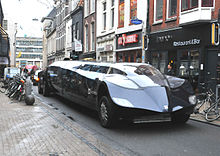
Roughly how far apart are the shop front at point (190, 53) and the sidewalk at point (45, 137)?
26.9 ft

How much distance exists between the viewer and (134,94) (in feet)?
19.7

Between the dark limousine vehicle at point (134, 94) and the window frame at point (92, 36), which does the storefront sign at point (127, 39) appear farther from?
the dark limousine vehicle at point (134, 94)

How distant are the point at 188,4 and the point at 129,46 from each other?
7.13 m

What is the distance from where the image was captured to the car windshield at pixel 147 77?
6.34m

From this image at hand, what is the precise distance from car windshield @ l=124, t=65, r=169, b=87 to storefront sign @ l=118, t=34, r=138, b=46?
12.7 m

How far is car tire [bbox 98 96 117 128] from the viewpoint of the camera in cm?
614

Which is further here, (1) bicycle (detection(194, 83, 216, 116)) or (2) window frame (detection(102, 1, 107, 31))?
(2) window frame (detection(102, 1, 107, 31))

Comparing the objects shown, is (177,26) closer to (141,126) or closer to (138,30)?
(138,30)

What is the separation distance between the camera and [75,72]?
349 inches

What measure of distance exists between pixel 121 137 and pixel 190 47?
10.1 metres

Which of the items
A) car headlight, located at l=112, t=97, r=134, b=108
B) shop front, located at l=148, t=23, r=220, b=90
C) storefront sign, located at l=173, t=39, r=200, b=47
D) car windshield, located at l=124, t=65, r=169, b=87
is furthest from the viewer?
storefront sign, located at l=173, t=39, r=200, b=47

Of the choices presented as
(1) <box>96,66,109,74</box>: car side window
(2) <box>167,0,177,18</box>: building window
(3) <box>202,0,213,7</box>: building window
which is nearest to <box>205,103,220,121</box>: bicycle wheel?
(1) <box>96,66,109,74</box>: car side window

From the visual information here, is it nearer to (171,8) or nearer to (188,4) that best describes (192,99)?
(188,4)

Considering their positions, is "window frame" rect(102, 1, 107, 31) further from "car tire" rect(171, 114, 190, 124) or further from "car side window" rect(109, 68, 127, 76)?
"car tire" rect(171, 114, 190, 124)
